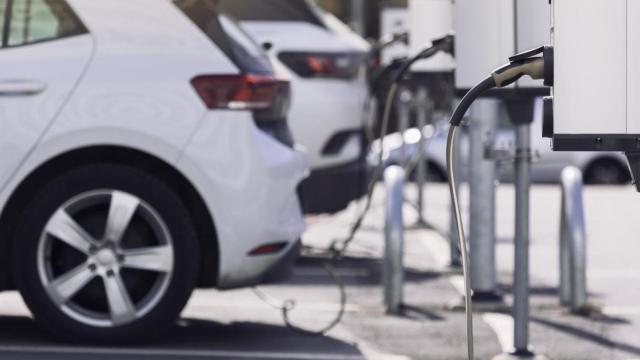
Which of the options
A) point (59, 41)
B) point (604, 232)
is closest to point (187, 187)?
point (59, 41)

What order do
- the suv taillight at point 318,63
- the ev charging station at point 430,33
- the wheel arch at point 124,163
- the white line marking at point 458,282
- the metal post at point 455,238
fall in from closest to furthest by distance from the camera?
1. the wheel arch at point 124,163
2. the ev charging station at point 430,33
3. the white line marking at point 458,282
4. the metal post at point 455,238
5. the suv taillight at point 318,63

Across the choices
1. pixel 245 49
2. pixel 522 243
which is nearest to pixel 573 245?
pixel 522 243

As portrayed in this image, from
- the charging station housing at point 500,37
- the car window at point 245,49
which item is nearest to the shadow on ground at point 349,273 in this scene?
the car window at point 245,49

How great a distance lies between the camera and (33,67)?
7.16m

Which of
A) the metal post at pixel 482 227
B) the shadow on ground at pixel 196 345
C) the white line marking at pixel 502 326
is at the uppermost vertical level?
the metal post at pixel 482 227

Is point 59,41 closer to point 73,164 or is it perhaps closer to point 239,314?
point 73,164

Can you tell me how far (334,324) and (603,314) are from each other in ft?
4.94

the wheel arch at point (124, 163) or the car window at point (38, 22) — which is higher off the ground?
the car window at point (38, 22)

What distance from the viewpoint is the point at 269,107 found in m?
7.38

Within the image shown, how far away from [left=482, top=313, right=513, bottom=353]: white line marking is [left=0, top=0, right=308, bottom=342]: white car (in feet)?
3.87

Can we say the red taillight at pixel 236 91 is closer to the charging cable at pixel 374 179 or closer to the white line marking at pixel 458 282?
the charging cable at pixel 374 179

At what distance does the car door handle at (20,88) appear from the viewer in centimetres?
711

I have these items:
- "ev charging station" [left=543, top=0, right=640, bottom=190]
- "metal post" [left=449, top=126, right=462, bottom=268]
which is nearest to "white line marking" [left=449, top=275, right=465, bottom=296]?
"metal post" [left=449, top=126, right=462, bottom=268]

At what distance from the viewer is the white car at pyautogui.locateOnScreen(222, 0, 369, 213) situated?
11.0 metres
